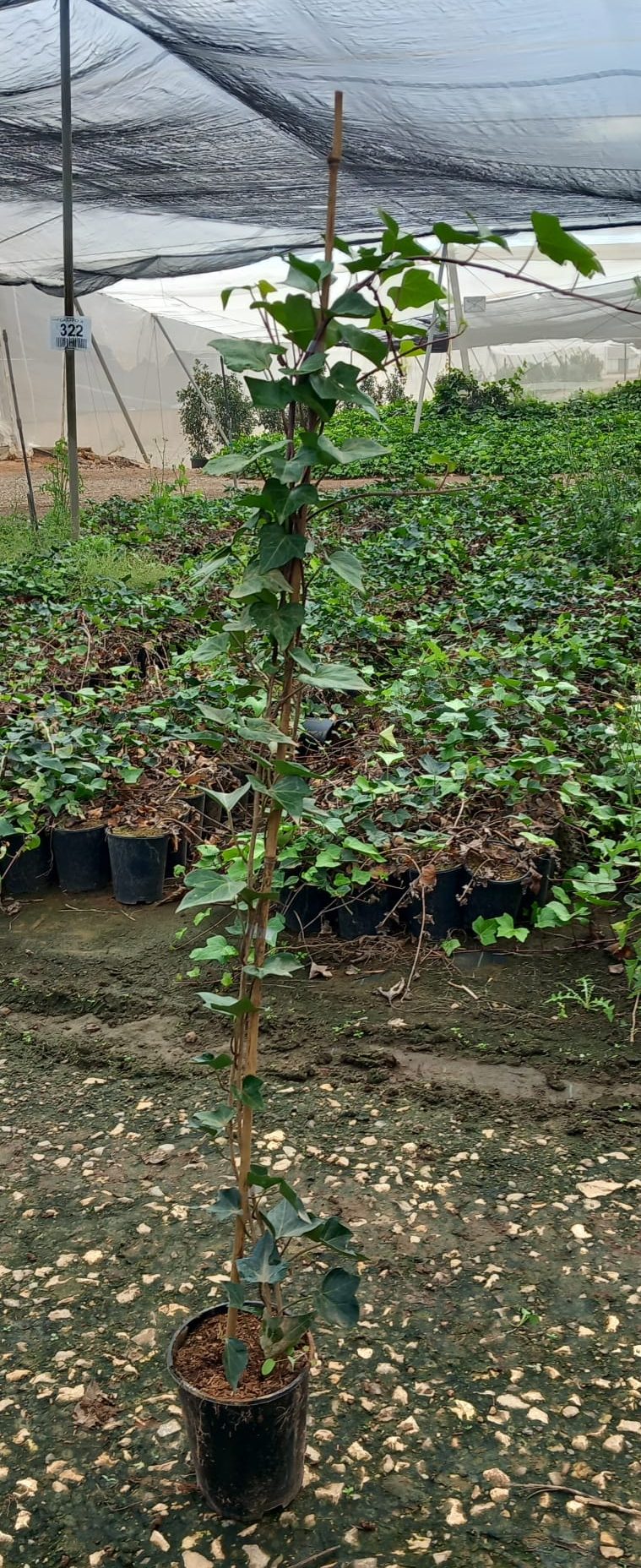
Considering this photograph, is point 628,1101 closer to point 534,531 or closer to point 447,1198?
point 447,1198

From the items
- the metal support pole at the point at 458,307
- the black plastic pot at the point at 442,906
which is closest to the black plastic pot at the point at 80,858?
the black plastic pot at the point at 442,906

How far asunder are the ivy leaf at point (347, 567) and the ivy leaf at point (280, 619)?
64 mm

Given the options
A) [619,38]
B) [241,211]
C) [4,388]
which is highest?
[619,38]

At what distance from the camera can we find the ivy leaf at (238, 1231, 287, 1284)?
140cm

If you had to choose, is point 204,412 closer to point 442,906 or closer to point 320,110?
point 320,110

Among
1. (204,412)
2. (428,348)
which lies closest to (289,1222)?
(428,348)

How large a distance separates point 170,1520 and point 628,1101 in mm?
1279

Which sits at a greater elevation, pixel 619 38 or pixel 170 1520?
pixel 619 38

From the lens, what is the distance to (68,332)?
6668mm

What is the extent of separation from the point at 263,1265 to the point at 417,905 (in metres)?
1.74

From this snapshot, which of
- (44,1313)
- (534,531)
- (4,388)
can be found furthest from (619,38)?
(4,388)

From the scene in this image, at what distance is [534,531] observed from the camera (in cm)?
697

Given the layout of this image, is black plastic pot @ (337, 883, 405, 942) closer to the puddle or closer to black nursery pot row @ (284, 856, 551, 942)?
black nursery pot row @ (284, 856, 551, 942)

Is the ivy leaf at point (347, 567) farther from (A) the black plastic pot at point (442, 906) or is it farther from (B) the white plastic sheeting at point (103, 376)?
(B) the white plastic sheeting at point (103, 376)
